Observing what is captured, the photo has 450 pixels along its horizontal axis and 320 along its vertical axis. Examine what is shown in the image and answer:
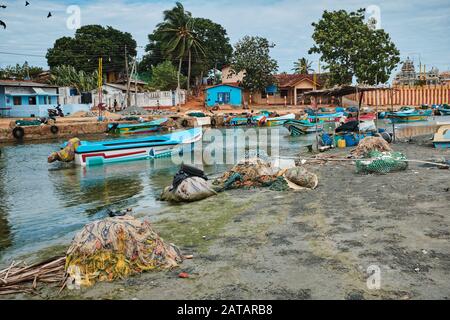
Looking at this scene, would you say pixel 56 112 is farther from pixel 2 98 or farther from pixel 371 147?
pixel 371 147

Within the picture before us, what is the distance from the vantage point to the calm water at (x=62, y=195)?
8688mm

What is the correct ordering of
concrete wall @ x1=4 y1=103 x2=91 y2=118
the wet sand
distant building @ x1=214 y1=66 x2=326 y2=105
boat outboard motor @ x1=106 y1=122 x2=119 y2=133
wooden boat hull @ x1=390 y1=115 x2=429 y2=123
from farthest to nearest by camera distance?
1. distant building @ x1=214 y1=66 x2=326 y2=105
2. concrete wall @ x1=4 y1=103 x2=91 y2=118
3. boat outboard motor @ x1=106 y1=122 x2=119 y2=133
4. wooden boat hull @ x1=390 y1=115 x2=429 y2=123
5. the wet sand

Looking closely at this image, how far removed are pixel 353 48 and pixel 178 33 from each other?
66.9ft

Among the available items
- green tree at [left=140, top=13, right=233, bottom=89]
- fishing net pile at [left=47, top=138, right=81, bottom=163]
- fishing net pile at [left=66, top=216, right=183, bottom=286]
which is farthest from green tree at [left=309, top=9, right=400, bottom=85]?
fishing net pile at [left=66, top=216, right=183, bottom=286]

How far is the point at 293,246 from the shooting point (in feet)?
20.0

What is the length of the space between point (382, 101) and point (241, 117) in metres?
24.4

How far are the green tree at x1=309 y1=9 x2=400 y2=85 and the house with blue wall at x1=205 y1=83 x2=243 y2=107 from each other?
10.8m

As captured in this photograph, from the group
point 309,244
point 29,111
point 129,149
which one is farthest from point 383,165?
point 29,111

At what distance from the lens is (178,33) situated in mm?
51562

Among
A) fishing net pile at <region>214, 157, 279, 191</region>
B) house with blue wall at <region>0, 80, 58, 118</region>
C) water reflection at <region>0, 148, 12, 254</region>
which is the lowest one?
water reflection at <region>0, 148, 12, 254</region>

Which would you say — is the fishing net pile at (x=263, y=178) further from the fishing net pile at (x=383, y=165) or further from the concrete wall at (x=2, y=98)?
the concrete wall at (x=2, y=98)

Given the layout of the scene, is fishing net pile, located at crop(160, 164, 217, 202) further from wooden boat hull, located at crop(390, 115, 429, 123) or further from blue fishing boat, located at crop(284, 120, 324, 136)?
wooden boat hull, located at crop(390, 115, 429, 123)

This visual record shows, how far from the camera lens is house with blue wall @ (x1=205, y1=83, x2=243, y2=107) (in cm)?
5203
